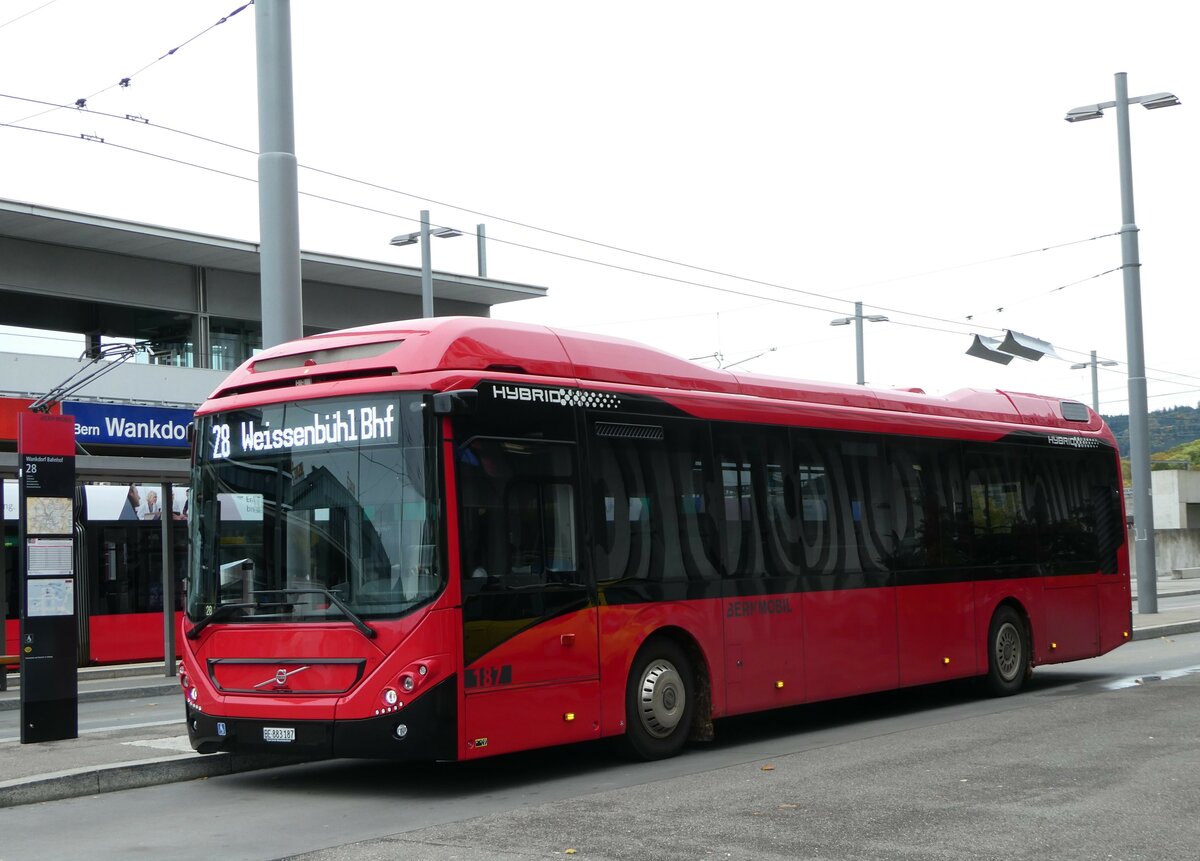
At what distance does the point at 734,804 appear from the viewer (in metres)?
8.82

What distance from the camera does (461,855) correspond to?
748 cm

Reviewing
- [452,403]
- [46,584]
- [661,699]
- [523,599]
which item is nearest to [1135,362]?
[661,699]

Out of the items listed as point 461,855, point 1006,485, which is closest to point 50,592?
point 461,855

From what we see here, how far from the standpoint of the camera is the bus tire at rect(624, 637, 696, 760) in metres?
10.9

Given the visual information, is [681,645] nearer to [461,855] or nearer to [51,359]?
[461,855]

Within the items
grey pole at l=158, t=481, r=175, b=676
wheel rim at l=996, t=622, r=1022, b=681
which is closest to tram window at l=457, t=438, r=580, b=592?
wheel rim at l=996, t=622, r=1022, b=681

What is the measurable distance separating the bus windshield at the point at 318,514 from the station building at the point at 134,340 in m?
9.93

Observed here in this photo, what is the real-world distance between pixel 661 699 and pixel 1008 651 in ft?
19.5

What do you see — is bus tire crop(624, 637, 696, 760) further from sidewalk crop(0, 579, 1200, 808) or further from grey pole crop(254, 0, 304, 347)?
grey pole crop(254, 0, 304, 347)

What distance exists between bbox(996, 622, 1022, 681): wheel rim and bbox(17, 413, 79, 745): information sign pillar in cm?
916

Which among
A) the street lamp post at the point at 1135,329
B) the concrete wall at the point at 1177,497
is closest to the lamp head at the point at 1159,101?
the street lamp post at the point at 1135,329

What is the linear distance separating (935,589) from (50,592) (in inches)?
324

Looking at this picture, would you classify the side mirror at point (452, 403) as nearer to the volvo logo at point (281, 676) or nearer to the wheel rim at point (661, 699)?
the volvo logo at point (281, 676)

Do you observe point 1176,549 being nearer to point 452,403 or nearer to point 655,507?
point 655,507
